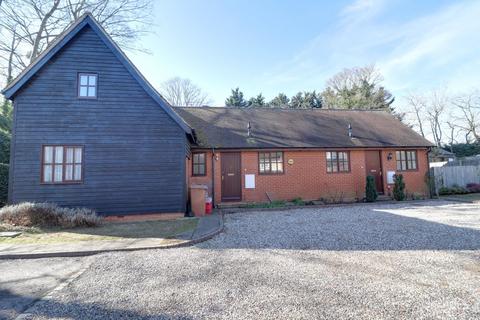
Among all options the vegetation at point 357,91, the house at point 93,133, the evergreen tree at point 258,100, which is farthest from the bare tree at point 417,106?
the house at point 93,133

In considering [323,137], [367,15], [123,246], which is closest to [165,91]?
[323,137]

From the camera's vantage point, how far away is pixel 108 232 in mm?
7203

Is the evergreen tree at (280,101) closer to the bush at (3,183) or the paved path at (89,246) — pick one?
the bush at (3,183)

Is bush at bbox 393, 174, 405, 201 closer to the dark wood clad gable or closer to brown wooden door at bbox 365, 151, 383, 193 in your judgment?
brown wooden door at bbox 365, 151, 383, 193

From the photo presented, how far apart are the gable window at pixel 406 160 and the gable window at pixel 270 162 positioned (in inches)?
272

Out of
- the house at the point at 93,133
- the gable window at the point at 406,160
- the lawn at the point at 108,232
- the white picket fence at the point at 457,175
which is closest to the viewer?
the lawn at the point at 108,232

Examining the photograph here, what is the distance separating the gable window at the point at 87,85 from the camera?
30.2 feet

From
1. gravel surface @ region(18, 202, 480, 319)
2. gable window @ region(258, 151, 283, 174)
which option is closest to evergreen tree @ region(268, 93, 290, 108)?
gable window @ region(258, 151, 283, 174)

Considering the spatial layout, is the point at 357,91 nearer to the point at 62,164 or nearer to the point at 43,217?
the point at 62,164

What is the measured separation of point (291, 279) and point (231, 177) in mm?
8976

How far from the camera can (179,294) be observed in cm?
343

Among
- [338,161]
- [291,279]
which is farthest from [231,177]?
[291,279]

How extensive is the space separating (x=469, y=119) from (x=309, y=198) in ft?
114

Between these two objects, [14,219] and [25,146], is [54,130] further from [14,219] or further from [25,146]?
[14,219]
